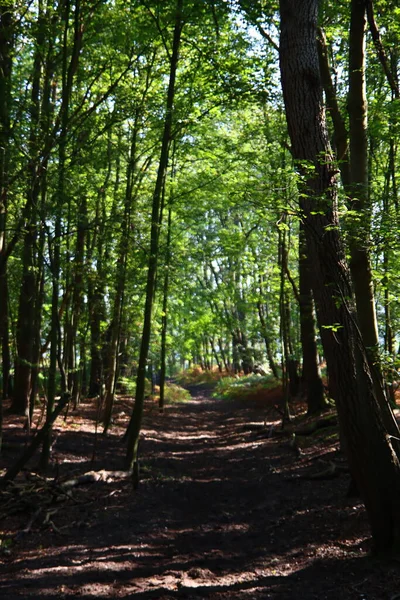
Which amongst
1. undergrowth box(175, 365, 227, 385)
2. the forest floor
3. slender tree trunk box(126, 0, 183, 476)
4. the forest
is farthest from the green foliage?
undergrowth box(175, 365, 227, 385)

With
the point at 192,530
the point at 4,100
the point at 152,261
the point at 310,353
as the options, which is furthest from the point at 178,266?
the point at 192,530

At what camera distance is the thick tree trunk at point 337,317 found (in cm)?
466

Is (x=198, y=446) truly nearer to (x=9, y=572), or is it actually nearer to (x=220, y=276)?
(x=9, y=572)

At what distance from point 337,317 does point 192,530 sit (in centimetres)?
394

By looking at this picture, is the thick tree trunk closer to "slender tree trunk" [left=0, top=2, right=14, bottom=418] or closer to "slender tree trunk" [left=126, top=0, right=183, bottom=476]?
"slender tree trunk" [left=0, top=2, right=14, bottom=418]

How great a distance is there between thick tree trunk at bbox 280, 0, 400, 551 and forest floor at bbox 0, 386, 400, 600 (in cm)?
71

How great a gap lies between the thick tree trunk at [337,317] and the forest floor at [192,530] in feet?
2.33


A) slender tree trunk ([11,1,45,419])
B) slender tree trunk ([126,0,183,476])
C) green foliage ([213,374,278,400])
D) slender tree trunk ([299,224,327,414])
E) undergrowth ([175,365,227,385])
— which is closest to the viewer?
slender tree trunk ([11,1,45,419])

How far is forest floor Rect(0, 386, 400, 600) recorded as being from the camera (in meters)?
4.65

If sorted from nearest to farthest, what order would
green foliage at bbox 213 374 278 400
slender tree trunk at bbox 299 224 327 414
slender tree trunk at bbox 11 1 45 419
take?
1. slender tree trunk at bbox 11 1 45 419
2. slender tree trunk at bbox 299 224 327 414
3. green foliage at bbox 213 374 278 400

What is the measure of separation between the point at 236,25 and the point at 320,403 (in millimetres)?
10201

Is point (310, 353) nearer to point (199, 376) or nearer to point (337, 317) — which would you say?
point (337, 317)

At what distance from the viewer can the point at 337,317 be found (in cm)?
475

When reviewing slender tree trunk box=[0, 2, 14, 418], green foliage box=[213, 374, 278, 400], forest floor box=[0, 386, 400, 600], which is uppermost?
slender tree trunk box=[0, 2, 14, 418]
